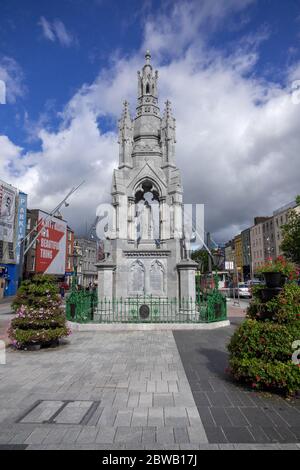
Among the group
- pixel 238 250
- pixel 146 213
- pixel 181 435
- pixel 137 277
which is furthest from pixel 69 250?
pixel 181 435

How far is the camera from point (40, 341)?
8953 millimetres

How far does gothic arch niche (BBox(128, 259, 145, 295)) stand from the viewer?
1449 centimetres

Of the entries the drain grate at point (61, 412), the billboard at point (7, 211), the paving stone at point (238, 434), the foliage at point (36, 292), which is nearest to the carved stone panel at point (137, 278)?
the foliage at point (36, 292)

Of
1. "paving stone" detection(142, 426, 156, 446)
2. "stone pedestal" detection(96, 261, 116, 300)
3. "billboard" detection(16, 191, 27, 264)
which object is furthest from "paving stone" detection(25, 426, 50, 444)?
"billboard" detection(16, 191, 27, 264)

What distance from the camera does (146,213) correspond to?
16453 millimetres

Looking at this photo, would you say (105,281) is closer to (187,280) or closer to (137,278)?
Result: (137,278)

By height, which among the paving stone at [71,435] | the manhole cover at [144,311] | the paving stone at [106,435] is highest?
the manhole cover at [144,311]

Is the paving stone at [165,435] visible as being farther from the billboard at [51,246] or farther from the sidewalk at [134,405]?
the billboard at [51,246]

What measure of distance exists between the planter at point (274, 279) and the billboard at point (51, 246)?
43.1 meters

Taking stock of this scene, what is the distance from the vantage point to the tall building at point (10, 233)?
37344 millimetres
